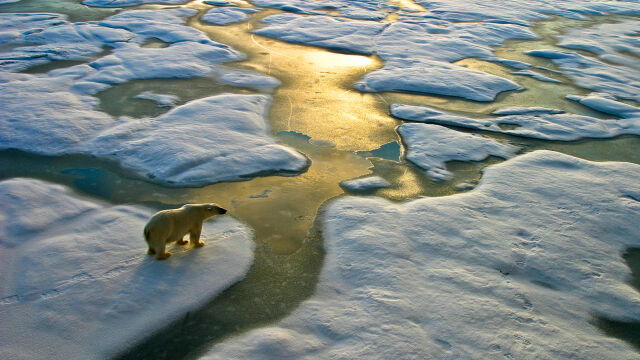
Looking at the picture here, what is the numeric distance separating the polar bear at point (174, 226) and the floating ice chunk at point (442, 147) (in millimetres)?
2826

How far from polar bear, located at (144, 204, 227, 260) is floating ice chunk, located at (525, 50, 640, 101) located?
8134 millimetres

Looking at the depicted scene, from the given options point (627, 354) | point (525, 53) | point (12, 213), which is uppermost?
point (525, 53)

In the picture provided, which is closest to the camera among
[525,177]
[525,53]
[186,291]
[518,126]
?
[186,291]

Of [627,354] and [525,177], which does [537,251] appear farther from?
[525,177]

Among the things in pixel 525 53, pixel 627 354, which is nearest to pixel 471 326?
pixel 627 354

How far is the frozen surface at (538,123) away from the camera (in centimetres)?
653

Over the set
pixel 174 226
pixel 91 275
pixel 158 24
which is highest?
pixel 158 24

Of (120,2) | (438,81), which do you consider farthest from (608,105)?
(120,2)

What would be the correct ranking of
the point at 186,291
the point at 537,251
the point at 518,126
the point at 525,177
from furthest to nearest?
the point at 518,126, the point at 525,177, the point at 537,251, the point at 186,291

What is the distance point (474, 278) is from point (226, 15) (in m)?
10.7

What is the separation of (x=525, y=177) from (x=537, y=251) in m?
1.45

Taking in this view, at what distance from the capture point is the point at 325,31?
36.3 ft

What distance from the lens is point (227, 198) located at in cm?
458

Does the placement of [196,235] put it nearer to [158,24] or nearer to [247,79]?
[247,79]
